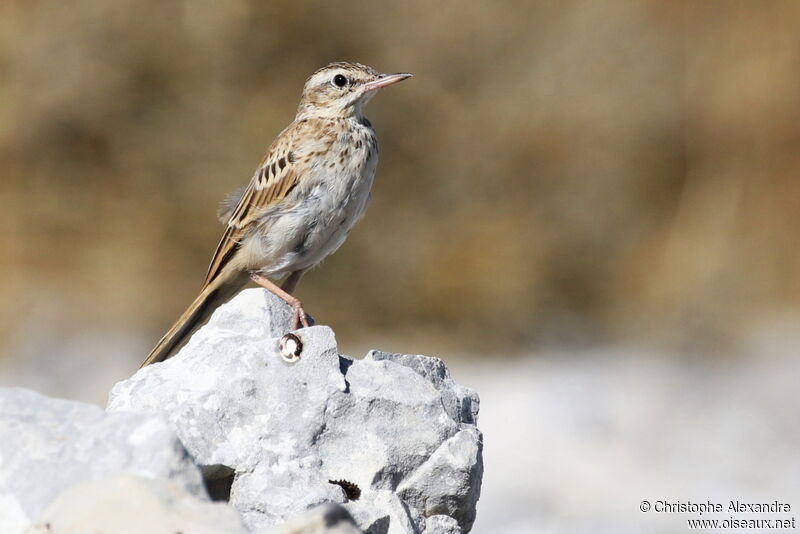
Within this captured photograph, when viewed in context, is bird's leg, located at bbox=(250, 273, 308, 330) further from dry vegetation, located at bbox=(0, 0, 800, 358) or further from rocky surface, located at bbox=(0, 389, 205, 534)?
dry vegetation, located at bbox=(0, 0, 800, 358)

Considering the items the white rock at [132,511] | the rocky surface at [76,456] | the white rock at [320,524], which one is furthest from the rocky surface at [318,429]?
the white rock at [320,524]

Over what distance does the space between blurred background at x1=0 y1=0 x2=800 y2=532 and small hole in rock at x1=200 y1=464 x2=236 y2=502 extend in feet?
25.3

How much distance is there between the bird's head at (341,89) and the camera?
7.86 meters

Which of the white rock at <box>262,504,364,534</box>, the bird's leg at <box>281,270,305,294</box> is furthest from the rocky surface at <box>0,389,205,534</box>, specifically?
the bird's leg at <box>281,270,305,294</box>

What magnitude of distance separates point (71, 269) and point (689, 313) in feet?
22.2

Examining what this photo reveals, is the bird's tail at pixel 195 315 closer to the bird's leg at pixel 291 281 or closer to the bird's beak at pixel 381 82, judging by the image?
the bird's leg at pixel 291 281

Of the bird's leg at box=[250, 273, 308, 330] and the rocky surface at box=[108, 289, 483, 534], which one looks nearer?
the rocky surface at box=[108, 289, 483, 534]

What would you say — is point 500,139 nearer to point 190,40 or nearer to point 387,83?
point 190,40

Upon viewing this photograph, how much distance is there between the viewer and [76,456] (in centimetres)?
427

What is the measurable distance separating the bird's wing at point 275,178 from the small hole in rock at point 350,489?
261cm

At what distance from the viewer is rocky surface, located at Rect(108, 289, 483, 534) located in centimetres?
512

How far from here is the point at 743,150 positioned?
13.3m

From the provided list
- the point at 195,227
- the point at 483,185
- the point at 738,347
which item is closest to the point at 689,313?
the point at 738,347

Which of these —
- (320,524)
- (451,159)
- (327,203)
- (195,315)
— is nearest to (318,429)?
(320,524)
